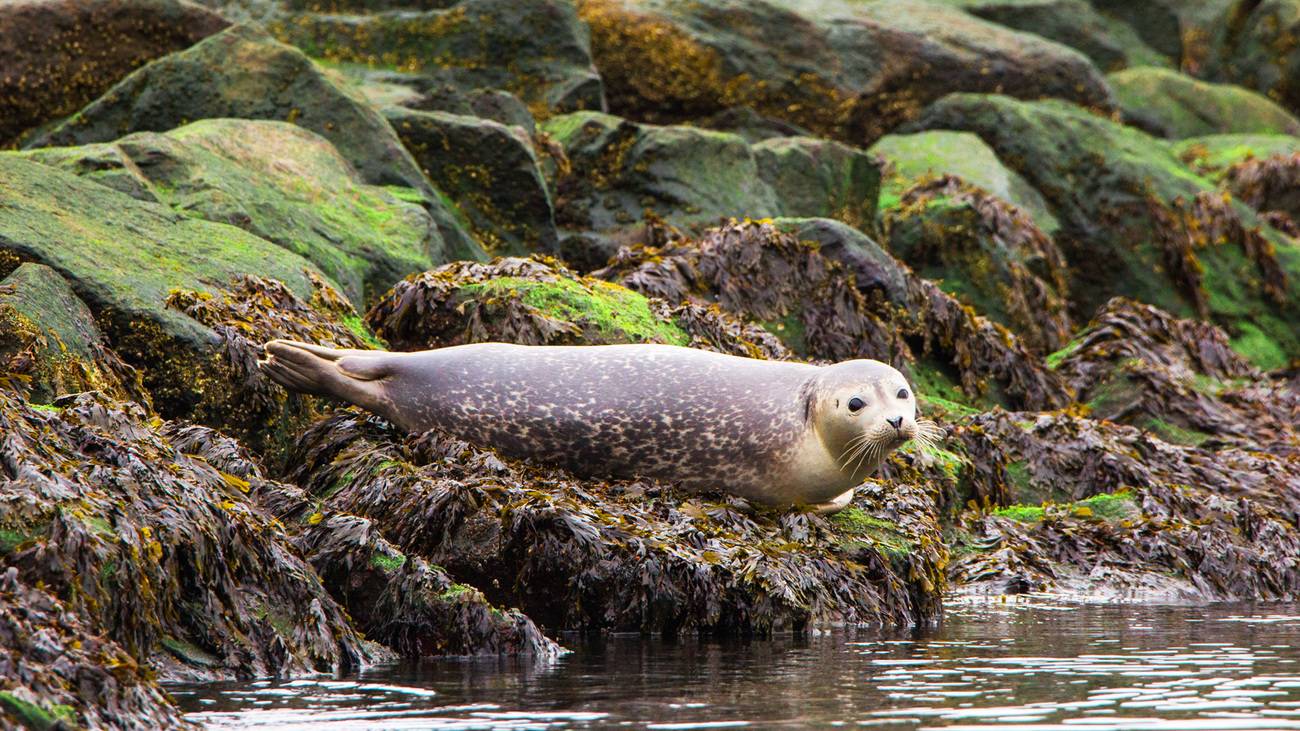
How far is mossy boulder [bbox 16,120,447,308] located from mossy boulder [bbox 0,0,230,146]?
2622mm

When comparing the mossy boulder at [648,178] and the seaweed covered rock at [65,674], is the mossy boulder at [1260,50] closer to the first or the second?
the mossy boulder at [648,178]

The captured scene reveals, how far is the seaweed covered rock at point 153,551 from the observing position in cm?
358

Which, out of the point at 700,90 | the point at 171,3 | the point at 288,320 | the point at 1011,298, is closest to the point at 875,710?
the point at 288,320

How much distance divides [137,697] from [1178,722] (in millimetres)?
2663

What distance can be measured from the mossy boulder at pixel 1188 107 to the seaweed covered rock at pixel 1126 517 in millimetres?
12194

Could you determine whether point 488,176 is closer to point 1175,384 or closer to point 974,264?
point 974,264

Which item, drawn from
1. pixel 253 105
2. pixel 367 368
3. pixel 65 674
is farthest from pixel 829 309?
pixel 65 674

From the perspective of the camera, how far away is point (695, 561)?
5199 mm

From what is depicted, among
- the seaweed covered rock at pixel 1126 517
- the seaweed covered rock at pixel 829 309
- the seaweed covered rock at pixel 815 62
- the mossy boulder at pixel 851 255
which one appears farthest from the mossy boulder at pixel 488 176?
the seaweed covered rock at pixel 815 62

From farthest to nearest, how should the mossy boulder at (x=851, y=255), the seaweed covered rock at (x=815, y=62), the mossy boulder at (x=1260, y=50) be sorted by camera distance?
the mossy boulder at (x=1260, y=50) < the seaweed covered rock at (x=815, y=62) < the mossy boulder at (x=851, y=255)

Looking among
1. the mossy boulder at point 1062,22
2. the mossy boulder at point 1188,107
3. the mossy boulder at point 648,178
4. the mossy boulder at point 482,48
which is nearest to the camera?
the mossy boulder at point 648,178

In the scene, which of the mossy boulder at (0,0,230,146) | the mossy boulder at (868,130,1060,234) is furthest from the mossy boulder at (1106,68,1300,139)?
the mossy boulder at (0,0,230,146)

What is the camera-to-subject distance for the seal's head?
5691 millimetres

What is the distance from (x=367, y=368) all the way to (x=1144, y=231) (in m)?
11.6
